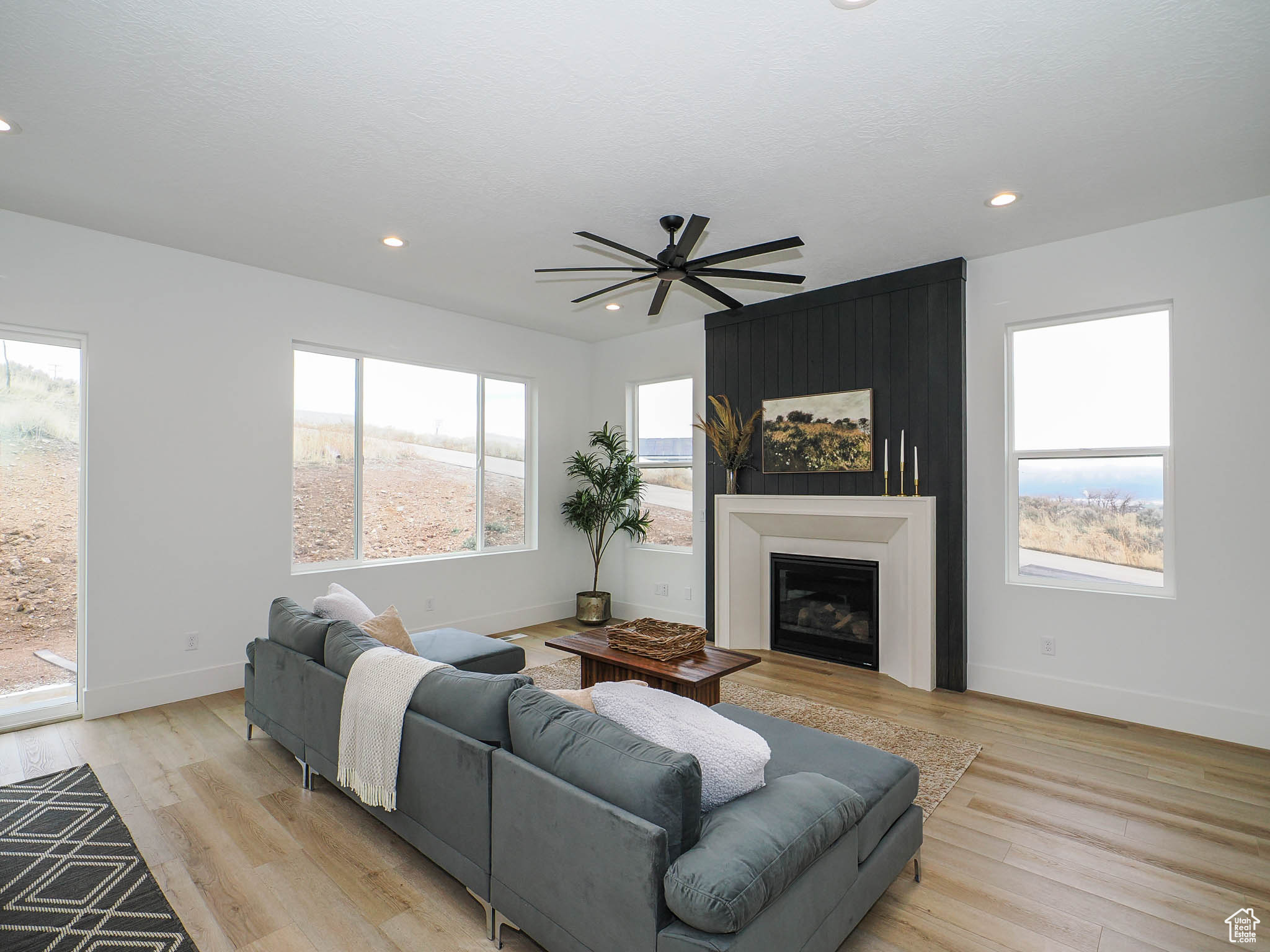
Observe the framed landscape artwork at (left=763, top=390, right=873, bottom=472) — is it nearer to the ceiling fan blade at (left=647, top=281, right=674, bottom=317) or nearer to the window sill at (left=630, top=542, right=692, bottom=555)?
the window sill at (left=630, top=542, right=692, bottom=555)

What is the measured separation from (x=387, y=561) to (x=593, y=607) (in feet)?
6.52

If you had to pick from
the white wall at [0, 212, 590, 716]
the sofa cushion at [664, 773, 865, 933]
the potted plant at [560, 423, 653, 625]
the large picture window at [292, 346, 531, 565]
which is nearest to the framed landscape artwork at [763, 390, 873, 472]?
the potted plant at [560, 423, 653, 625]

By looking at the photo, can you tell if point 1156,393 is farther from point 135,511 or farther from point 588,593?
point 135,511

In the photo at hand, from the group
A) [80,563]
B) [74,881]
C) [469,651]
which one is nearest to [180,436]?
[80,563]

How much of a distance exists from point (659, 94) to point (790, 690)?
3653 mm

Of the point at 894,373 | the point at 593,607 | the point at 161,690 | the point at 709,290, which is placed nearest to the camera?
the point at 709,290

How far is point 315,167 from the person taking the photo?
10.0 feet

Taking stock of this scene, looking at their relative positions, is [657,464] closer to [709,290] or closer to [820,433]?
[820,433]

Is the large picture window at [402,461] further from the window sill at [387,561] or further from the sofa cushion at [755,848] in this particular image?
the sofa cushion at [755,848]

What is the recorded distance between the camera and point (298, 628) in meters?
2.99

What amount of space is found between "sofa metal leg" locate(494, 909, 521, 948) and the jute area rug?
171cm

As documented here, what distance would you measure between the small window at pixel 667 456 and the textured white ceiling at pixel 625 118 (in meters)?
2.34

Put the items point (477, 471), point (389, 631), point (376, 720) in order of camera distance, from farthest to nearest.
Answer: point (477, 471) → point (389, 631) → point (376, 720)

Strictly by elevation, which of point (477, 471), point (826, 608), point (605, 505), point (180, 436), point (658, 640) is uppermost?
point (180, 436)
